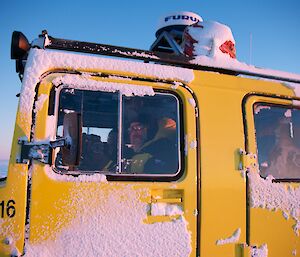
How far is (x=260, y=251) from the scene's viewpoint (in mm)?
2625

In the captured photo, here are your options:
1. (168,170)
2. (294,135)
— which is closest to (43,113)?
(168,170)

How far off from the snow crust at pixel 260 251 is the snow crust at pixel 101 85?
4.89 feet

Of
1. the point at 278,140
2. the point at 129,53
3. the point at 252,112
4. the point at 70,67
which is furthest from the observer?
the point at 278,140

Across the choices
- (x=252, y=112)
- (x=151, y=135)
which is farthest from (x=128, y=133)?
(x=252, y=112)

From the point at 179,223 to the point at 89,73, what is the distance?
4.31 feet

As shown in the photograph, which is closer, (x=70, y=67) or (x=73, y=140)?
(x=73, y=140)

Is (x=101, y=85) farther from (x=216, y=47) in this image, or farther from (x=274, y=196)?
(x=274, y=196)

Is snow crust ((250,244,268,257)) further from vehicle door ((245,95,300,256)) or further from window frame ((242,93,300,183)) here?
window frame ((242,93,300,183))

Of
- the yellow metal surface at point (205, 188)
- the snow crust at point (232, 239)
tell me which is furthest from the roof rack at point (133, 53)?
the snow crust at point (232, 239)

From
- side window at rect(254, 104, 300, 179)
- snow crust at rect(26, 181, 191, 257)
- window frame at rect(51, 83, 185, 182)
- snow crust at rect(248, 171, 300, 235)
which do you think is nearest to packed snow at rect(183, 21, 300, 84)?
side window at rect(254, 104, 300, 179)

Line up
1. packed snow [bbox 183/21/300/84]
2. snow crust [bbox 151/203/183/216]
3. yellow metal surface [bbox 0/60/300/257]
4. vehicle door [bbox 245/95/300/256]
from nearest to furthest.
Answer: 1. yellow metal surface [bbox 0/60/300/257]
2. snow crust [bbox 151/203/183/216]
3. vehicle door [bbox 245/95/300/256]
4. packed snow [bbox 183/21/300/84]

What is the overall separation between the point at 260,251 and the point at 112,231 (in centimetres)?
124

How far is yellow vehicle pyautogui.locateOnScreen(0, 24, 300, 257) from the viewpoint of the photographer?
2.16 meters

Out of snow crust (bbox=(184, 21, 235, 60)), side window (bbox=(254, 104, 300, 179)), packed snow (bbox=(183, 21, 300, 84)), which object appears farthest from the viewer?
snow crust (bbox=(184, 21, 235, 60))
